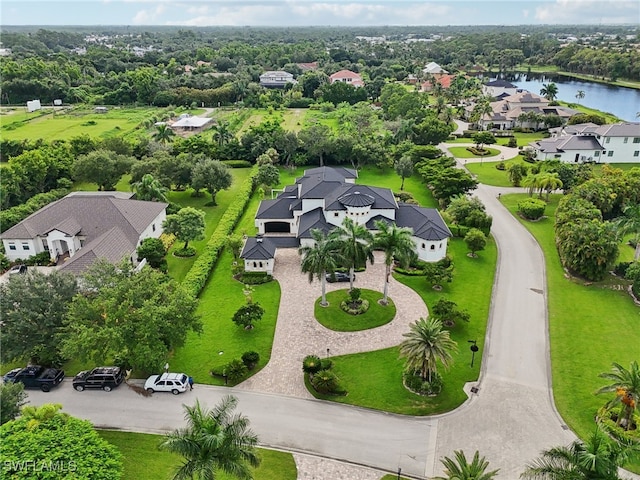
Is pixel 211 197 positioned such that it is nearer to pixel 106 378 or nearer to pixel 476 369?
pixel 106 378

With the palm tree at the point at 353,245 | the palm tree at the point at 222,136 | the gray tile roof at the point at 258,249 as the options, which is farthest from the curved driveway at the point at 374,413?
the palm tree at the point at 222,136

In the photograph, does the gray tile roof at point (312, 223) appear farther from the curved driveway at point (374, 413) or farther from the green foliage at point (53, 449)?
the green foliage at point (53, 449)

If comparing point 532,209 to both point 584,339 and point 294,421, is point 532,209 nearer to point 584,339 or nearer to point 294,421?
point 584,339

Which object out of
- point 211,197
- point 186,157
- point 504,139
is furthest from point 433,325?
point 504,139

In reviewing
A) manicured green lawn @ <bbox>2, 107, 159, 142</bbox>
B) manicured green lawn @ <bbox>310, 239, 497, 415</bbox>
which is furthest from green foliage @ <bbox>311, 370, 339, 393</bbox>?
manicured green lawn @ <bbox>2, 107, 159, 142</bbox>

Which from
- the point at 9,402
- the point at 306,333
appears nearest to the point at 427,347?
the point at 306,333

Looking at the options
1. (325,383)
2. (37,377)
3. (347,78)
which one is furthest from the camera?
(347,78)
